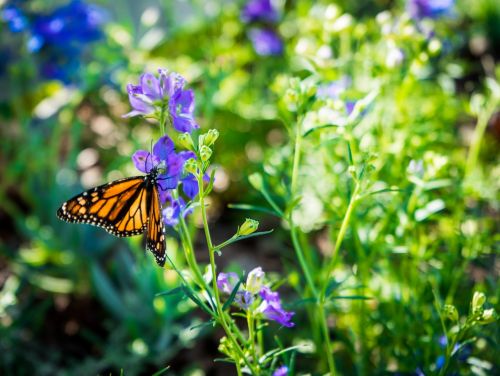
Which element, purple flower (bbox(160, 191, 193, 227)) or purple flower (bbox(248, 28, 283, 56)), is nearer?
purple flower (bbox(160, 191, 193, 227))

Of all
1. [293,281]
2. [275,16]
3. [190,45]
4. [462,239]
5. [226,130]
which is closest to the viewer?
[293,281]

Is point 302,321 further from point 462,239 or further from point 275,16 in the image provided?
point 275,16

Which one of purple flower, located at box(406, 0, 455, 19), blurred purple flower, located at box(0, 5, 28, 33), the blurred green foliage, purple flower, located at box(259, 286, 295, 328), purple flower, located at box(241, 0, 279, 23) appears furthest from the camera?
purple flower, located at box(241, 0, 279, 23)

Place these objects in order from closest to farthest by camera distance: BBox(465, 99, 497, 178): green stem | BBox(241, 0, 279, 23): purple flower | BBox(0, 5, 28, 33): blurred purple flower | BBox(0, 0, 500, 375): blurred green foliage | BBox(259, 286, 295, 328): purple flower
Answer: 1. BBox(259, 286, 295, 328): purple flower
2. BBox(0, 0, 500, 375): blurred green foliage
3. BBox(465, 99, 497, 178): green stem
4. BBox(0, 5, 28, 33): blurred purple flower
5. BBox(241, 0, 279, 23): purple flower

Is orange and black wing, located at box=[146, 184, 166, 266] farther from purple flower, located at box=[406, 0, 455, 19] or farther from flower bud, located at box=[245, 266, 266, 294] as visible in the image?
purple flower, located at box=[406, 0, 455, 19]

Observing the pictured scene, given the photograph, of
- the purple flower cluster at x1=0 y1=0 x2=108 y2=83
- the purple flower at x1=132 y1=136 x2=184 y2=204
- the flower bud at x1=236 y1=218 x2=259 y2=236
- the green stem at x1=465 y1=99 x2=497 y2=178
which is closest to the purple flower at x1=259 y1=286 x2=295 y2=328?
the flower bud at x1=236 y1=218 x2=259 y2=236

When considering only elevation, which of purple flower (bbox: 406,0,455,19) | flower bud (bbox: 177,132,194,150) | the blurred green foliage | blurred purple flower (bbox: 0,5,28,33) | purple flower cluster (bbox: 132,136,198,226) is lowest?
the blurred green foliage

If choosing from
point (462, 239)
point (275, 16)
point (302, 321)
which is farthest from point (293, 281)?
point (275, 16)

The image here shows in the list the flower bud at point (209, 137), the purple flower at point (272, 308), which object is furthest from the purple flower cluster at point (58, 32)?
the purple flower at point (272, 308)
